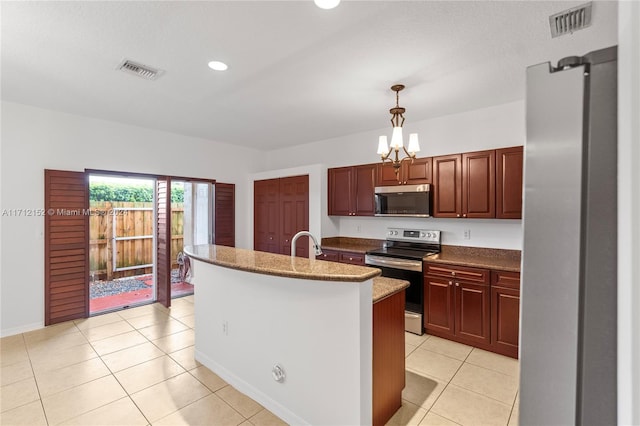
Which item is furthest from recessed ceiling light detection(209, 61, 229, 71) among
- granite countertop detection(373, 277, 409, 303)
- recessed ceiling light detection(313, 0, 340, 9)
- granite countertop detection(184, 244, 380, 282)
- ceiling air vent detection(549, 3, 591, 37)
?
ceiling air vent detection(549, 3, 591, 37)

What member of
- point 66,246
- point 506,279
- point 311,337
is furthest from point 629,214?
point 66,246

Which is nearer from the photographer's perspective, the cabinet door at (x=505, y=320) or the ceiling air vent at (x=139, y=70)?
the ceiling air vent at (x=139, y=70)

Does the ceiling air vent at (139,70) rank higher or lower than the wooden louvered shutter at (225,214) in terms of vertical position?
higher

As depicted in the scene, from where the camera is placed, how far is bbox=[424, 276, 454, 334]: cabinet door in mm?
3326

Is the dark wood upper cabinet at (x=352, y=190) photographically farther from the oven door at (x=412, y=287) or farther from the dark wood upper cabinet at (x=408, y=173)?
the oven door at (x=412, y=287)

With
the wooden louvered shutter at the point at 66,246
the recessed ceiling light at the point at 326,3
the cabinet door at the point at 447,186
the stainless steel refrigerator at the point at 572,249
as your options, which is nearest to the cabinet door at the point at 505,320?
the cabinet door at the point at 447,186

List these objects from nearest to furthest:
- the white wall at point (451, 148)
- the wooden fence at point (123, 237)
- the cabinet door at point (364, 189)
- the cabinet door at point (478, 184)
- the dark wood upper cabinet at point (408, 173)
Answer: the cabinet door at point (478, 184)
the white wall at point (451, 148)
the dark wood upper cabinet at point (408, 173)
the cabinet door at point (364, 189)
the wooden fence at point (123, 237)

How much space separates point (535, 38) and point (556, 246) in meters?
2.35

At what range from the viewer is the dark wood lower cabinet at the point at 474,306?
297cm


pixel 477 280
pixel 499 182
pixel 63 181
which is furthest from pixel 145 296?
pixel 499 182

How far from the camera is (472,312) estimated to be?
10.5ft

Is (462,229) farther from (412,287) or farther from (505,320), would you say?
(505,320)

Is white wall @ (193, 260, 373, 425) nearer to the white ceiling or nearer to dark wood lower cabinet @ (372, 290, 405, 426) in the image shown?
dark wood lower cabinet @ (372, 290, 405, 426)

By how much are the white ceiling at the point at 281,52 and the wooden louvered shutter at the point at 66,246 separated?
97 centimetres
